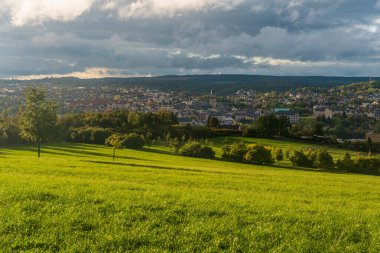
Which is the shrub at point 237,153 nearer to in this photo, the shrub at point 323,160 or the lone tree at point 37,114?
the shrub at point 323,160

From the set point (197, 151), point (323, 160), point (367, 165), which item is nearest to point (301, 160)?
point (323, 160)

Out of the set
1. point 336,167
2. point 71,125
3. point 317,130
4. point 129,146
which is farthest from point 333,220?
point 317,130

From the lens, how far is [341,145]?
108 meters

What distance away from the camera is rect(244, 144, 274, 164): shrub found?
231 ft

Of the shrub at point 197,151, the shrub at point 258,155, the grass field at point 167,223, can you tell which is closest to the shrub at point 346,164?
the shrub at point 258,155

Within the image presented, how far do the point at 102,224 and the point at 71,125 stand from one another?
95443 mm

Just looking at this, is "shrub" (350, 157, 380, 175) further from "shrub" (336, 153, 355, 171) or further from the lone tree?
the lone tree

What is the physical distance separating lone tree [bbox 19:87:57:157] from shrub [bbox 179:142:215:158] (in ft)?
102

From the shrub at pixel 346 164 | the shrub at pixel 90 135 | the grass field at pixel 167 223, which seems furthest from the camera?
the shrub at pixel 90 135

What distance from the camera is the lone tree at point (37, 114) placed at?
1982 inches

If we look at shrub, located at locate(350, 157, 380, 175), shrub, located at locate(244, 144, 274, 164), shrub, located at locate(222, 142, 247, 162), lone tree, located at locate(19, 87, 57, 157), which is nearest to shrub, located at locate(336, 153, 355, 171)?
shrub, located at locate(350, 157, 380, 175)

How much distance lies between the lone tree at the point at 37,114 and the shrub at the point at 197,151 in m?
31.0

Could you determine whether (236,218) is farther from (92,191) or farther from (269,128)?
(269,128)

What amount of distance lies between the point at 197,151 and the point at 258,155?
1246 cm
